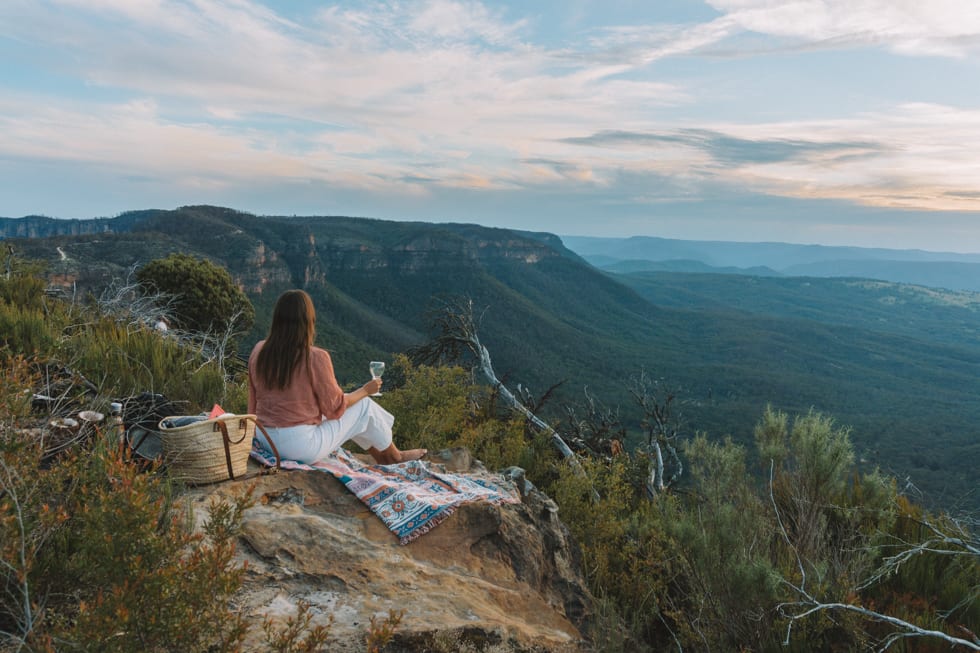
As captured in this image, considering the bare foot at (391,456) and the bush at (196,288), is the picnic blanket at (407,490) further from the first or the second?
the bush at (196,288)

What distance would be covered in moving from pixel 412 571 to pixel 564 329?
7058 cm

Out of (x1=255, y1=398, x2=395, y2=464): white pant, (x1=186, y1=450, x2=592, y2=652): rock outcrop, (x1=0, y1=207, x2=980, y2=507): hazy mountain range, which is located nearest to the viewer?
(x1=186, y1=450, x2=592, y2=652): rock outcrop

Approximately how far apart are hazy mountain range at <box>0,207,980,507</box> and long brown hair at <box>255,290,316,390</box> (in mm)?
17275

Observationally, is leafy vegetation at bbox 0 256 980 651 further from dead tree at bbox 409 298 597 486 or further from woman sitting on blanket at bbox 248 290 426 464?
dead tree at bbox 409 298 597 486

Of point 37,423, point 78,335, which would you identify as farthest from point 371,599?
point 78,335

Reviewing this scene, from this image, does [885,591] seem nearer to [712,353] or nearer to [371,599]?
[371,599]

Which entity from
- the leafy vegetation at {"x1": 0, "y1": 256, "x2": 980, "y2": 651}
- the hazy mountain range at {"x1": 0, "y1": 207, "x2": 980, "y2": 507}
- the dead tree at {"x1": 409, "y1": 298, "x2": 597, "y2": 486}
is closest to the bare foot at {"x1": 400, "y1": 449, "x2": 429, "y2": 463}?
the leafy vegetation at {"x1": 0, "y1": 256, "x2": 980, "y2": 651}

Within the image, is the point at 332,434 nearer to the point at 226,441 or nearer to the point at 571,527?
the point at 226,441

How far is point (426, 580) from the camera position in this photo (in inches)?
121

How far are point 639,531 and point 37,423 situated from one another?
4.28 m

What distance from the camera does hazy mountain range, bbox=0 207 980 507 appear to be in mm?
45250

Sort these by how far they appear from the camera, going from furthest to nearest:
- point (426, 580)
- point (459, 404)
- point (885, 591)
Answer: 1. point (459, 404)
2. point (885, 591)
3. point (426, 580)

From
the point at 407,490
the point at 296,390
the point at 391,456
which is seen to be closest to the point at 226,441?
the point at 296,390

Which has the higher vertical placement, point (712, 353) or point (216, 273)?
point (216, 273)
